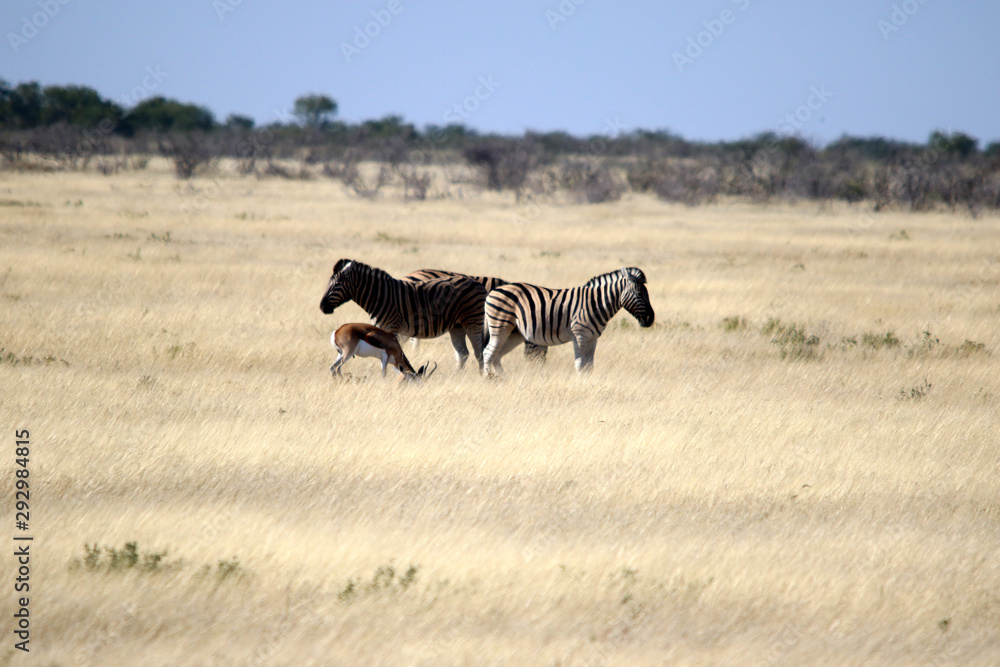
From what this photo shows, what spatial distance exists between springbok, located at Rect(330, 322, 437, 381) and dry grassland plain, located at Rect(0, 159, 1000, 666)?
0.98 feet

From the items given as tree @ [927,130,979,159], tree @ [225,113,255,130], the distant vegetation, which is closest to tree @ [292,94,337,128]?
tree @ [225,113,255,130]

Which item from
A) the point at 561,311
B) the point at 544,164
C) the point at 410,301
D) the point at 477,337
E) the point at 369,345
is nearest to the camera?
the point at 369,345

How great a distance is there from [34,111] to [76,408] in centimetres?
7646

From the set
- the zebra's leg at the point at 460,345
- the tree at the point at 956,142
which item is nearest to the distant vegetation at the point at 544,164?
the tree at the point at 956,142

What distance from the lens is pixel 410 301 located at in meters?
10.0

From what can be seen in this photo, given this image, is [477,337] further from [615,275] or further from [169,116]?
[169,116]

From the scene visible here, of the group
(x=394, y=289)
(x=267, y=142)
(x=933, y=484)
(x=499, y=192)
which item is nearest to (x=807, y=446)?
(x=933, y=484)

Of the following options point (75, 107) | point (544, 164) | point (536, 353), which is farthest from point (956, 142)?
point (75, 107)

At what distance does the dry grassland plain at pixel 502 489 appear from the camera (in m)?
4.50

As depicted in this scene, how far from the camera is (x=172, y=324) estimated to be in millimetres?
12352

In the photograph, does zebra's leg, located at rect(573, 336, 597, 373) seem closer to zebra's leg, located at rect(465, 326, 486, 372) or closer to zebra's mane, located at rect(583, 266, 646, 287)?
zebra's mane, located at rect(583, 266, 646, 287)

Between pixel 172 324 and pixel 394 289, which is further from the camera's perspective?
pixel 172 324

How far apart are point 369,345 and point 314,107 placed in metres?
110

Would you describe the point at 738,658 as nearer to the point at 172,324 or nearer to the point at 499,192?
the point at 172,324
